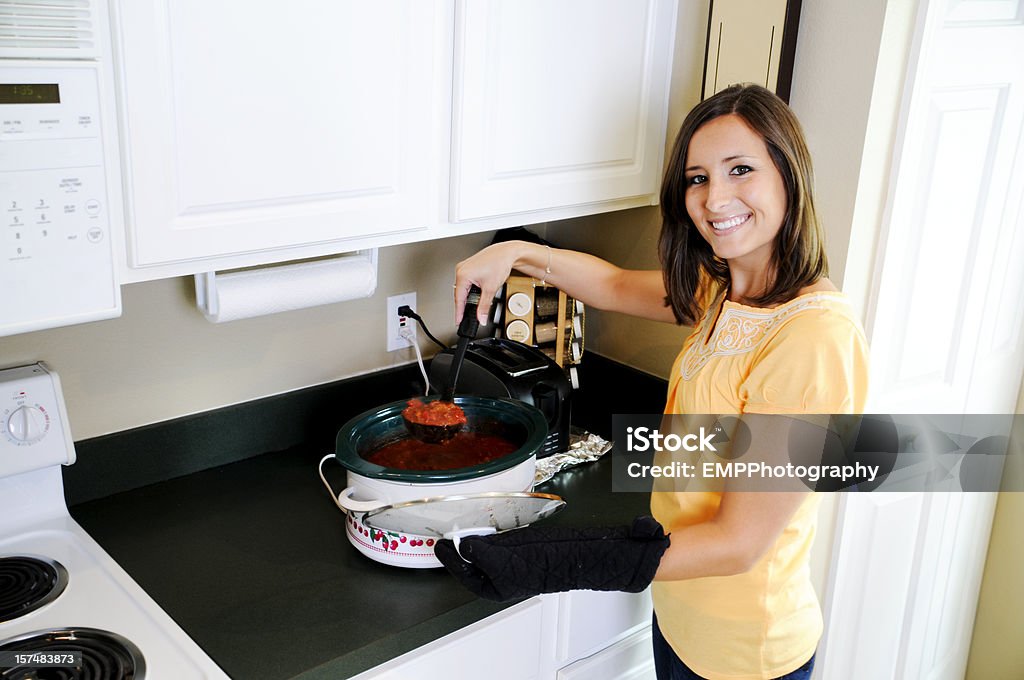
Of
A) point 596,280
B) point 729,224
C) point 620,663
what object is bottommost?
point 620,663

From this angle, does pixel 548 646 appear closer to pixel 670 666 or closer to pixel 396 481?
pixel 670 666

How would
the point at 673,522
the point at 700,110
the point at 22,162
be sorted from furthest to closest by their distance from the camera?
the point at 673,522
the point at 700,110
the point at 22,162

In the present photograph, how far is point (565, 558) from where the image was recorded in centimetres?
119

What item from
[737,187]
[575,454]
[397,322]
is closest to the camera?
[737,187]

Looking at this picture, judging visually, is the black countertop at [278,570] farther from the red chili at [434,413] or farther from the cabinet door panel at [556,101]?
the cabinet door panel at [556,101]

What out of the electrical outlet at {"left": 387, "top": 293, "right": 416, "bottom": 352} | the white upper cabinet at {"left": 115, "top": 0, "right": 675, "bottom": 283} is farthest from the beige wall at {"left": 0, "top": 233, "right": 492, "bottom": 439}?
the white upper cabinet at {"left": 115, "top": 0, "right": 675, "bottom": 283}

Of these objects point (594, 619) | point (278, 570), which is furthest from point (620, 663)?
point (278, 570)

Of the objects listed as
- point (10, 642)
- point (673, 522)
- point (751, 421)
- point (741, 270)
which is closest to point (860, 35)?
point (741, 270)

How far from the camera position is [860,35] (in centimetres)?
151

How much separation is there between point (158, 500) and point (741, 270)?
103 cm

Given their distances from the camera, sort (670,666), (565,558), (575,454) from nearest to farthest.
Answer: (565,558), (670,666), (575,454)

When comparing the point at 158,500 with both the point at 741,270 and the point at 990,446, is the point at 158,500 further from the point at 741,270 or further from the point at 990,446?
the point at 990,446

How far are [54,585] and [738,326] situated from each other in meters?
1.04

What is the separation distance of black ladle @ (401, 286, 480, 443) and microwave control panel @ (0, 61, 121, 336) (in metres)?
0.55
